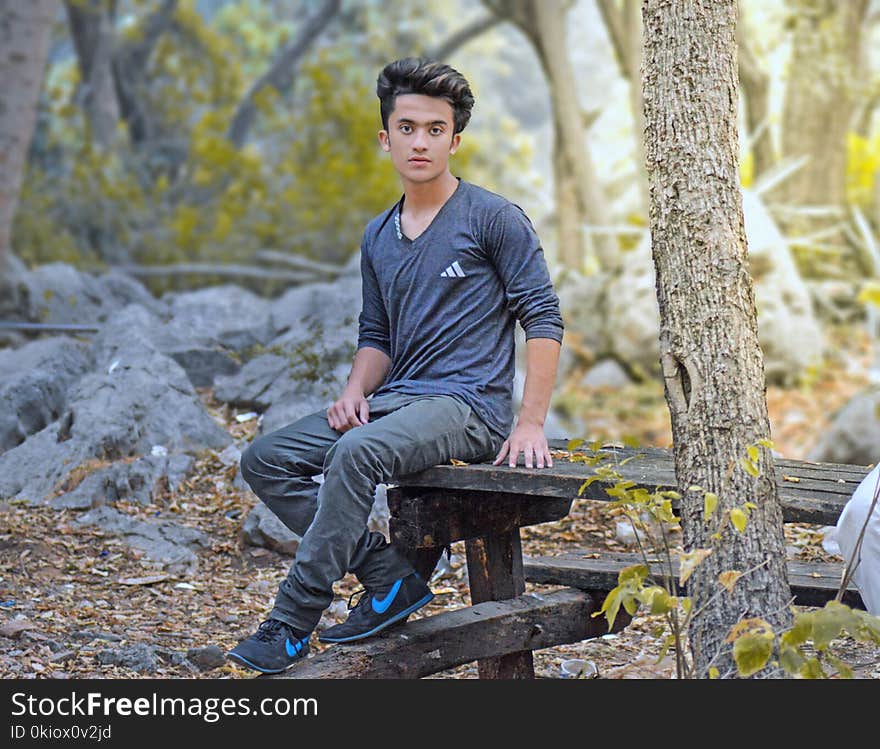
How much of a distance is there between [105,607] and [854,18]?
1285 centimetres

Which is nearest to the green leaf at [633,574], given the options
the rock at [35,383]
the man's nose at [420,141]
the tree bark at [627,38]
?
the man's nose at [420,141]

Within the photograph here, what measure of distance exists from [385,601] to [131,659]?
3.47 ft

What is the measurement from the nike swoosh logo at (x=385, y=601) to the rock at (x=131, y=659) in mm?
954

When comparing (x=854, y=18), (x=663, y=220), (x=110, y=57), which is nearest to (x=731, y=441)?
(x=663, y=220)

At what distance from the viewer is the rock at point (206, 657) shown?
4242 millimetres

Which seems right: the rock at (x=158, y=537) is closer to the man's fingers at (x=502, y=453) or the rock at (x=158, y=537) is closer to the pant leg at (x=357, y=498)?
the pant leg at (x=357, y=498)

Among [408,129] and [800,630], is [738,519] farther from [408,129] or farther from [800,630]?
[408,129]

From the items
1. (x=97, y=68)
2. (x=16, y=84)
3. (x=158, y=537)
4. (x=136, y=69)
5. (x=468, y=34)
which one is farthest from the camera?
(x=468, y=34)

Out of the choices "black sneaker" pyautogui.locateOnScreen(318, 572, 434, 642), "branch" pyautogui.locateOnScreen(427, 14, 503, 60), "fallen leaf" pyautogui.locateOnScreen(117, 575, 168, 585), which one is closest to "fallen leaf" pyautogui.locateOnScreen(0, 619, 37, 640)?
"fallen leaf" pyautogui.locateOnScreen(117, 575, 168, 585)

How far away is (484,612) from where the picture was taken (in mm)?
3926

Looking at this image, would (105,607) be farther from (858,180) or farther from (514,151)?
(514,151)

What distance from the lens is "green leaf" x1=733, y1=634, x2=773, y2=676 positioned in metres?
2.86

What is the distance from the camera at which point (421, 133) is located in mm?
3717

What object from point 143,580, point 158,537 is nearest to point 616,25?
point 158,537
